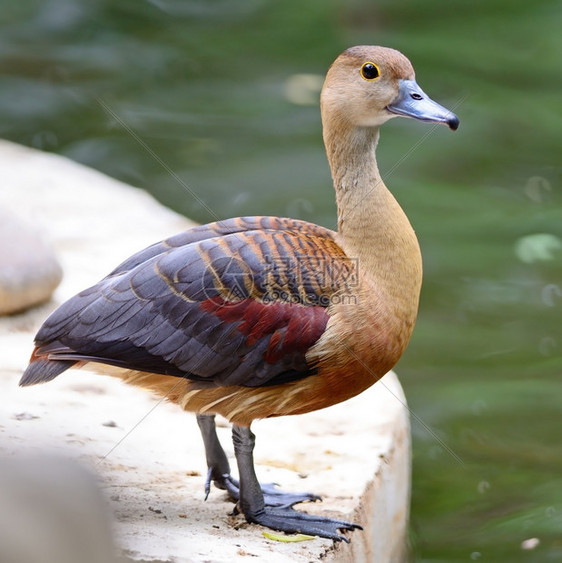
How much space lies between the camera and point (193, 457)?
4.02m

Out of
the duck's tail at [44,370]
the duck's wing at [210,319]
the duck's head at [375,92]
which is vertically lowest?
the duck's tail at [44,370]

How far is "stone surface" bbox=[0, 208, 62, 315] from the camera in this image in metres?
4.77

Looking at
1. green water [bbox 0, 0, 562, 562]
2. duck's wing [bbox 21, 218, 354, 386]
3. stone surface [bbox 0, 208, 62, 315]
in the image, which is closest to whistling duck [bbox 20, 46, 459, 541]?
duck's wing [bbox 21, 218, 354, 386]

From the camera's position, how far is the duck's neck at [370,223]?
11.5ft

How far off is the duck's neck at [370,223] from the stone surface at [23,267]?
1.76 meters

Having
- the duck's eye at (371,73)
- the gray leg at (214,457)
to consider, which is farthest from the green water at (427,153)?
the duck's eye at (371,73)

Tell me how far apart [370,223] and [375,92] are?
1.38 ft

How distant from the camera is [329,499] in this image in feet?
12.3

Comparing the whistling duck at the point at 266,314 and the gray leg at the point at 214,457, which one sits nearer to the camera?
the whistling duck at the point at 266,314

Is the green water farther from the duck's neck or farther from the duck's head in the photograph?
the duck's head

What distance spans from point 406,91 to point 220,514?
151 cm

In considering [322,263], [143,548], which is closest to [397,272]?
[322,263]

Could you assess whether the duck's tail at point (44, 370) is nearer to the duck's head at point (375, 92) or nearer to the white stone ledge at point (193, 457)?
the white stone ledge at point (193, 457)

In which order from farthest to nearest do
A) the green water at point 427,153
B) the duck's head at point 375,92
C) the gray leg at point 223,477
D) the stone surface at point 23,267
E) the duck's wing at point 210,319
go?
the green water at point 427,153 < the stone surface at point 23,267 < the gray leg at point 223,477 < the duck's head at point 375,92 < the duck's wing at point 210,319
